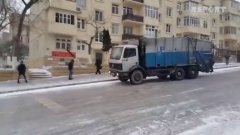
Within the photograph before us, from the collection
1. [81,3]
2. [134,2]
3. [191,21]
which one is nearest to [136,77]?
[81,3]

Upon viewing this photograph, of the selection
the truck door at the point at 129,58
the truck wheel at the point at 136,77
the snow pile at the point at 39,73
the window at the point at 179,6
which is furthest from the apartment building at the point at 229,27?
the truck wheel at the point at 136,77

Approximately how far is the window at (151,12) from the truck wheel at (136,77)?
101ft

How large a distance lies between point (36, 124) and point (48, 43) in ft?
97.4

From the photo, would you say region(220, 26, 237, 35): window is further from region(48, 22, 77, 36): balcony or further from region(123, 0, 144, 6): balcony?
region(48, 22, 77, 36): balcony

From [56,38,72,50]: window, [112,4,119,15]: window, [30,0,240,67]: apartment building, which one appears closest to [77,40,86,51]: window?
[30,0,240,67]: apartment building

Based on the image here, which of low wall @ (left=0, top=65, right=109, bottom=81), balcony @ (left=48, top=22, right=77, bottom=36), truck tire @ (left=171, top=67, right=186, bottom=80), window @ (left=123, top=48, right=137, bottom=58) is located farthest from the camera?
balcony @ (left=48, top=22, right=77, bottom=36)

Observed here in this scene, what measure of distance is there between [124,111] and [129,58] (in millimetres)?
9571

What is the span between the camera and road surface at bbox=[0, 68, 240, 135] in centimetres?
1012

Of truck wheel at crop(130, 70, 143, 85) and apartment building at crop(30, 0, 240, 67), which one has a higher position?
apartment building at crop(30, 0, 240, 67)

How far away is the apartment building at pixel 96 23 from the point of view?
3988cm

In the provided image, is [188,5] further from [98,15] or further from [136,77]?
[136,77]

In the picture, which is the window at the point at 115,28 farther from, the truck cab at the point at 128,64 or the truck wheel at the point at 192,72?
the truck cab at the point at 128,64

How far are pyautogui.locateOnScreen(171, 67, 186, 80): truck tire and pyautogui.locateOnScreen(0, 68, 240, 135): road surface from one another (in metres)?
4.20

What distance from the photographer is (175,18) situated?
58.3 metres
